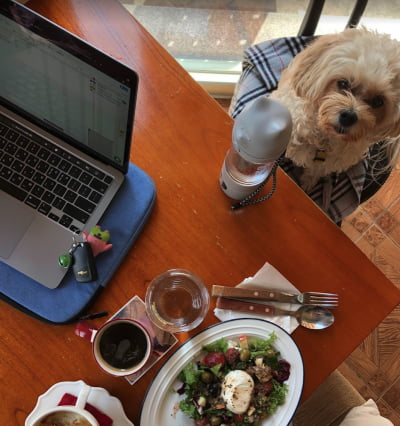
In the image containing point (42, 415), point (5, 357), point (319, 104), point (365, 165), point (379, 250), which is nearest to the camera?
point (42, 415)

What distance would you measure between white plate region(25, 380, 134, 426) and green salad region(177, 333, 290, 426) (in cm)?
11

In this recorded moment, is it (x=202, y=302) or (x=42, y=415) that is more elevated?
(x=202, y=302)

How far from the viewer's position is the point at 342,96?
940 millimetres

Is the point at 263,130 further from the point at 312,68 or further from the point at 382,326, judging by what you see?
the point at 382,326

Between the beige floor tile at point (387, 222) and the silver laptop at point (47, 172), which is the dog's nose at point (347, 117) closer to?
the silver laptop at point (47, 172)

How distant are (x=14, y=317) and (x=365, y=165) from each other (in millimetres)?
929

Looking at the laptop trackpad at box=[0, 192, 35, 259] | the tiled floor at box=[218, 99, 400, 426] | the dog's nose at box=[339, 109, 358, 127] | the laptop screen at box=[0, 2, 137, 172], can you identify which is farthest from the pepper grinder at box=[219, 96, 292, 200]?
the tiled floor at box=[218, 99, 400, 426]

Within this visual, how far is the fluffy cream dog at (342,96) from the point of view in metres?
0.89

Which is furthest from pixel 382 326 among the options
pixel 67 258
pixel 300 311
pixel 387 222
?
pixel 67 258

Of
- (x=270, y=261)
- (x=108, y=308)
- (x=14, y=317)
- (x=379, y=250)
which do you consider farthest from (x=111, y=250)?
(x=379, y=250)

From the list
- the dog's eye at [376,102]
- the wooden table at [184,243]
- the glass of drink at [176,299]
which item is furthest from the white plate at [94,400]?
the dog's eye at [376,102]

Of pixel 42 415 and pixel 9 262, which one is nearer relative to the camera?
pixel 42 415

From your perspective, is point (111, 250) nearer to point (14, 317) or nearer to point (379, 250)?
point (14, 317)

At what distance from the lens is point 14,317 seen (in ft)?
2.52
